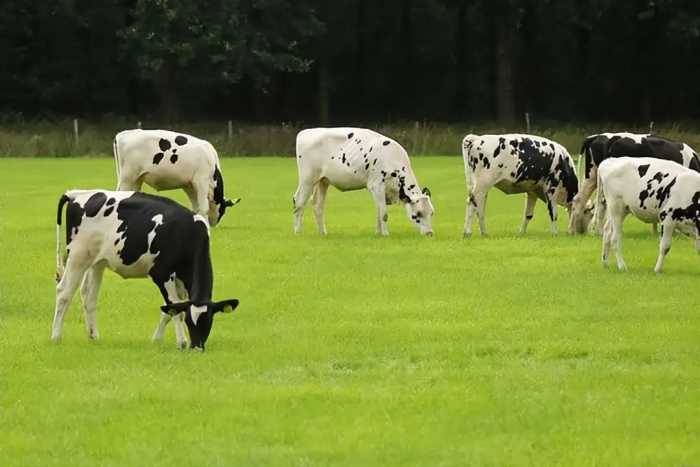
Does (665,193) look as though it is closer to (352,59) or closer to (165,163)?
(165,163)

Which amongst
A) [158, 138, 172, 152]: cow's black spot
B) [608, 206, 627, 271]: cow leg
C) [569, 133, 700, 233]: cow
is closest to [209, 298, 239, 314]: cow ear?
[608, 206, 627, 271]: cow leg

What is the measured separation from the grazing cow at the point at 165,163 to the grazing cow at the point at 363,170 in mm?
1550

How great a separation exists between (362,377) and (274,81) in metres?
62.4

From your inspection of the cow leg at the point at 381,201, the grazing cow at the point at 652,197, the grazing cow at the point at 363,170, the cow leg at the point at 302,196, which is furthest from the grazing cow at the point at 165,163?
the grazing cow at the point at 652,197

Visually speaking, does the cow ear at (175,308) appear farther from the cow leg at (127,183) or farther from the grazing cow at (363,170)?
the grazing cow at (363,170)

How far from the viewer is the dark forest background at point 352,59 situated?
67.2 m

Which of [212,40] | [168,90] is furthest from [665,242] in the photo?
[168,90]

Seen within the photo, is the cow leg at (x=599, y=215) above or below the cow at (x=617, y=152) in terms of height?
A: below

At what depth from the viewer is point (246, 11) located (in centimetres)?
6938

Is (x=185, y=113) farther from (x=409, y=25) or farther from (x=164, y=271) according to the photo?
(x=164, y=271)

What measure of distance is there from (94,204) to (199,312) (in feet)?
4.84

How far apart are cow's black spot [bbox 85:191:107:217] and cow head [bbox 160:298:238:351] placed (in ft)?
3.78

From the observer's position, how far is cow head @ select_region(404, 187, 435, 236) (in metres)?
24.8

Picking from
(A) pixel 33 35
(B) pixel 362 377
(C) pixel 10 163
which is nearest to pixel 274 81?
(A) pixel 33 35
